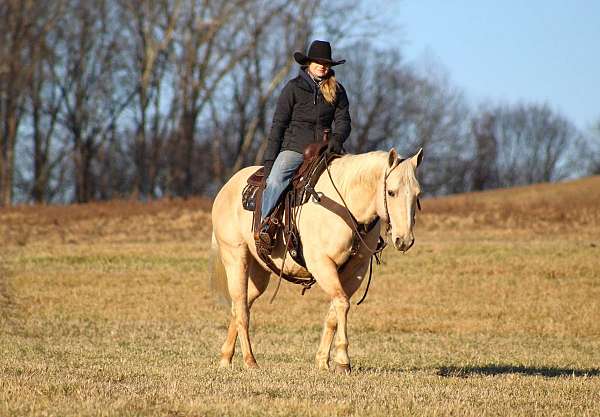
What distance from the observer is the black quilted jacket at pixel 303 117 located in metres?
11.2

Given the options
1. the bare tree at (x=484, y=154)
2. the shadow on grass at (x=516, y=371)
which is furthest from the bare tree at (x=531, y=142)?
the shadow on grass at (x=516, y=371)

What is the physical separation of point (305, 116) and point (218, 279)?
8.65 feet

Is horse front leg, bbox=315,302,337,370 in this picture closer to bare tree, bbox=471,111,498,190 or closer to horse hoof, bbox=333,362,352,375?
horse hoof, bbox=333,362,352,375

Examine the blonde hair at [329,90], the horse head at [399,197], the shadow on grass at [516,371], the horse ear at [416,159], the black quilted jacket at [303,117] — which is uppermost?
the blonde hair at [329,90]

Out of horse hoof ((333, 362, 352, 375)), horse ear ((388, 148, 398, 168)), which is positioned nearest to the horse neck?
horse ear ((388, 148, 398, 168))

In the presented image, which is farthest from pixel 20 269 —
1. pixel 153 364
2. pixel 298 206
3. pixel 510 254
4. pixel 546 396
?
pixel 546 396

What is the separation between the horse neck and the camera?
10.4m

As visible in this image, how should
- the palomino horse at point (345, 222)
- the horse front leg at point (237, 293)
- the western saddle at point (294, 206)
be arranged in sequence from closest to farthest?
the palomino horse at point (345, 222), the western saddle at point (294, 206), the horse front leg at point (237, 293)

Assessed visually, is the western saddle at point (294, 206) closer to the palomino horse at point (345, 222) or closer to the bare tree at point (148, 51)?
the palomino horse at point (345, 222)

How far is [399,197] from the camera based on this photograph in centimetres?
993

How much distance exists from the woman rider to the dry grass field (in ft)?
6.13

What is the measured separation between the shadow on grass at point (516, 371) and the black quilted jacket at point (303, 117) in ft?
9.19

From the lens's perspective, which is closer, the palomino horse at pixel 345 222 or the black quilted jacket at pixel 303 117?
the palomino horse at pixel 345 222

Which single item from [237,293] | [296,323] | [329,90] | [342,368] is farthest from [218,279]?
[296,323]
